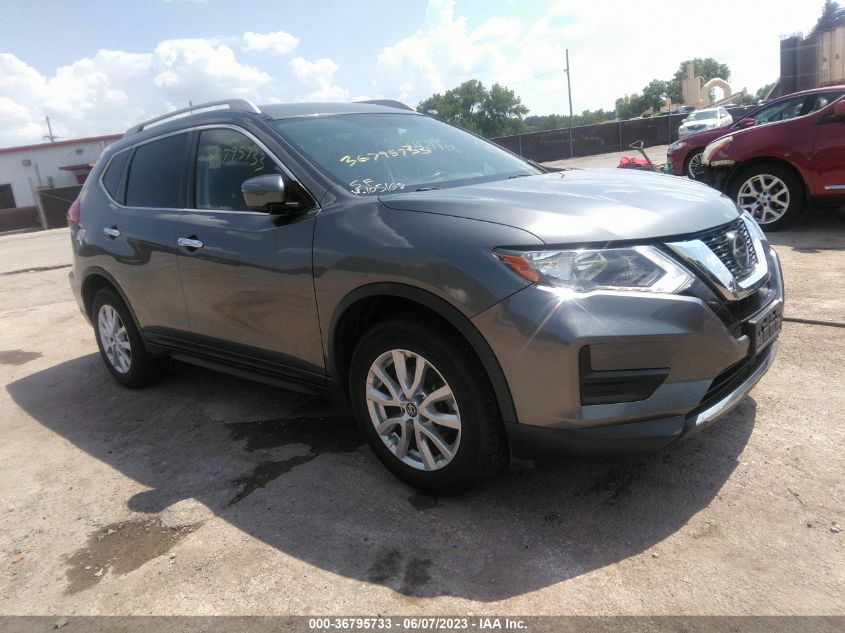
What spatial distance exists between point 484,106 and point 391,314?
97.3m

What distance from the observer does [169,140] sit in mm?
4188

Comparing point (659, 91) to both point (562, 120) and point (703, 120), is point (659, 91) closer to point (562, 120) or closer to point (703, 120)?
point (562, 120)

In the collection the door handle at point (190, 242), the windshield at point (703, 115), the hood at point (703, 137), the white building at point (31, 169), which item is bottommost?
the door handle at point (190, 242)

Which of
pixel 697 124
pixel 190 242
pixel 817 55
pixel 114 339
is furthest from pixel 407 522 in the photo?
pixel 817 55

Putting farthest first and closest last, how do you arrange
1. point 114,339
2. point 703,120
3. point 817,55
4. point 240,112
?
1. point 817,55
2. point 703,120
3. point 114,339
4. point 240,112

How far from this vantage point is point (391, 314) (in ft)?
9.25

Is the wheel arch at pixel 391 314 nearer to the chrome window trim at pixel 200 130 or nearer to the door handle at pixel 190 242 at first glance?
the chrome window trim at pixel 200 130

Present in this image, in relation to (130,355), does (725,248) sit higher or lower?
higher

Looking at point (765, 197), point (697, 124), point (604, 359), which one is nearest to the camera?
point (604, 359)

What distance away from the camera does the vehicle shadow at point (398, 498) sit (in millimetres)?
2457

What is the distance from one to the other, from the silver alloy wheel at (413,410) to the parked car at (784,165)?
20.3 ft

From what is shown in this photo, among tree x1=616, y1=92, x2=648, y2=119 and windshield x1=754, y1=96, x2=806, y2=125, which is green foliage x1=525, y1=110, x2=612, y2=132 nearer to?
tree x1=616, y1=92, x2=648, y2=119

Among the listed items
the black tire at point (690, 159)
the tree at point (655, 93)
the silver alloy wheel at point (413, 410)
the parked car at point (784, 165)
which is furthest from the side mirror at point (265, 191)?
the tree at point (655, 93)

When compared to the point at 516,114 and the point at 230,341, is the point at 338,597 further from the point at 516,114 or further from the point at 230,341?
the point at 516,114
